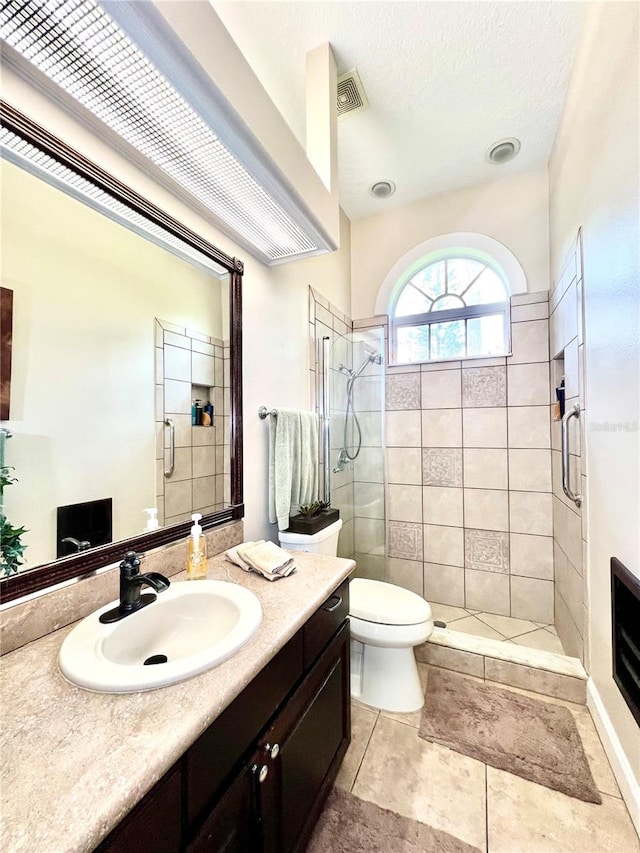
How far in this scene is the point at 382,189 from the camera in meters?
2.36

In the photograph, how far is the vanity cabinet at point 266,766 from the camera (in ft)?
1.85

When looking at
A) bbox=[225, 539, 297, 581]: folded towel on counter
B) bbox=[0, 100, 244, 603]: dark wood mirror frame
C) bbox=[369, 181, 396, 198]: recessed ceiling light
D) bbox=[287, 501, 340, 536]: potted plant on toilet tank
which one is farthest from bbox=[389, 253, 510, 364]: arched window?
bbox=[225, 539, 297, 581]: folded towel on counter

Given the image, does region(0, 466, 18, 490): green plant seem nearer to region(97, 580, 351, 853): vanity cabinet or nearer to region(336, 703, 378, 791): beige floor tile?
region(97, 580, 351, 853): vanity cabinet

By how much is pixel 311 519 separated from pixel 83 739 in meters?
1.20

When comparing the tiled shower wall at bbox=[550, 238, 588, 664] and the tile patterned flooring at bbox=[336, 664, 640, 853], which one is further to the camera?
the tiled shower wall at bbox=[550, 238, 588, 664]

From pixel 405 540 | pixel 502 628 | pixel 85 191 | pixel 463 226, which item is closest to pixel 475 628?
pixel 502 628

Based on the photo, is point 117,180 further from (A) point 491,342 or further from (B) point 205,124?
(A) point 491,342

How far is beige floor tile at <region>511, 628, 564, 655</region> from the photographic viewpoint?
6.19 feet

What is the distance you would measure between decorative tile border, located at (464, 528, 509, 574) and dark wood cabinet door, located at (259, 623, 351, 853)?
4.59ft

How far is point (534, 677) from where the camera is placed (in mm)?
1710

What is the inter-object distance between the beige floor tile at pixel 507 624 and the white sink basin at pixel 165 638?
5.99 ft

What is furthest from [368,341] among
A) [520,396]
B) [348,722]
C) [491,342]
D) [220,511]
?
[348,722]

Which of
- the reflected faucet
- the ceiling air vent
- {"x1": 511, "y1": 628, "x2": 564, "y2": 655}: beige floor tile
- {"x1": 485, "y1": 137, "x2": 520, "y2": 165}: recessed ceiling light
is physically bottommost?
{"x1": 511, "y1": 628, "x2": 564, "y2": 655}: beige floor tile

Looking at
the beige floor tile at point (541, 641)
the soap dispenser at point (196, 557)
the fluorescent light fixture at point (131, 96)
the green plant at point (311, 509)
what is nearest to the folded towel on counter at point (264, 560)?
the soap dispenser at point (196, 557)
